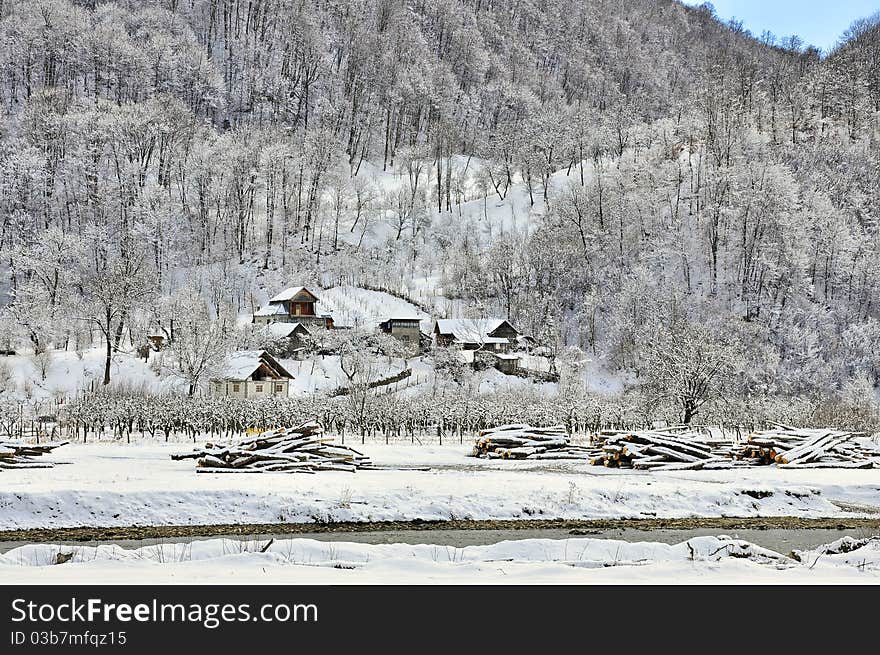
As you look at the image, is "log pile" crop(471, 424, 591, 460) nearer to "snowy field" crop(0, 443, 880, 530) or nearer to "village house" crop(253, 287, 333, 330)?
"snowy field" crop(0, 443, 880, 530)

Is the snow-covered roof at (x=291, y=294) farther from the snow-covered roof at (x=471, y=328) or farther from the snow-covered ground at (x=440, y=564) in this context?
the snow-covered ground at (x=440, y=564)

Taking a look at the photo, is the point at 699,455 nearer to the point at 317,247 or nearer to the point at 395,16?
the point at 317,247

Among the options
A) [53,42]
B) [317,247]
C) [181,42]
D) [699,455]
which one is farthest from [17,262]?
[699,455]

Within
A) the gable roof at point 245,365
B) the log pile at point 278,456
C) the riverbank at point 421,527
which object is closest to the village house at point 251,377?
the gable roof at point 245,365

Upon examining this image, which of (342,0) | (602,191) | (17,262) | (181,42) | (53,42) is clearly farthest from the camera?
(342,0)

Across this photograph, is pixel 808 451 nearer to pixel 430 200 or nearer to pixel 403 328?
pixel 403 328

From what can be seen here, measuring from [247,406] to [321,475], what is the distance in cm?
1643

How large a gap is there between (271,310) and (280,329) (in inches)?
246

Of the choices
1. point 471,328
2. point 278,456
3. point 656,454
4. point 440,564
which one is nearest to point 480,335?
point 471,328

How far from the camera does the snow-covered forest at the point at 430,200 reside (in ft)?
205

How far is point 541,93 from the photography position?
157000 mm

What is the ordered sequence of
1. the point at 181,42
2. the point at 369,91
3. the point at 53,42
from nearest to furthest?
1. the point at 53,42
2. the point at 181,42
3. the point at 369,91

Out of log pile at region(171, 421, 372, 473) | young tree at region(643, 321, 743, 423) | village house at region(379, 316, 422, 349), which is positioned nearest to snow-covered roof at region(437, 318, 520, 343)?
village house at region(379, 316, 422, 349)

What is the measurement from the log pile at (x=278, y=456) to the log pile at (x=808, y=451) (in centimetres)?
1423
